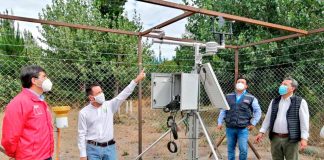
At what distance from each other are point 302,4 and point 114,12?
9073mm

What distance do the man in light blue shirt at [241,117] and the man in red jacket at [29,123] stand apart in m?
2.96

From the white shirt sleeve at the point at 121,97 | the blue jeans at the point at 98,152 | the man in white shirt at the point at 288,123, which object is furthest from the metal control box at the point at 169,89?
the man in white shirt at the point at 288,123

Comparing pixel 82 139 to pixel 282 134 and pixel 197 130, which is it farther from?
pixel 282 134

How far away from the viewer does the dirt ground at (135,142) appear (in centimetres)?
631

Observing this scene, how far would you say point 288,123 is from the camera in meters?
3.97

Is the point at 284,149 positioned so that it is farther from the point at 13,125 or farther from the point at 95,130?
the point at 13,125

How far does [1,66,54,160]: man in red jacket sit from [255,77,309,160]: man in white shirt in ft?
9.63

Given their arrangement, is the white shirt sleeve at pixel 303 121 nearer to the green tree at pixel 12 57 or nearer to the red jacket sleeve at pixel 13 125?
the red jacket sleeve at pixel 13 125

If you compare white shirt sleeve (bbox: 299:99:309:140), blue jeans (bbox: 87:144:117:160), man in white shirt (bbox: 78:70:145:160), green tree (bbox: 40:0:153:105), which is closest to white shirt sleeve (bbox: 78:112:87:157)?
man in white shirt (bbox: 78:70:145:160)

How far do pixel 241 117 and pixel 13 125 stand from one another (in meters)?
3.42

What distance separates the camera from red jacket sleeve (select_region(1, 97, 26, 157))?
2.55 metres

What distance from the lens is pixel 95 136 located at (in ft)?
11.4

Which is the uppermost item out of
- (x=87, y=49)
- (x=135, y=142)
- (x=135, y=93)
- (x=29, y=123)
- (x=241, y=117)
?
(x=87, y=49)

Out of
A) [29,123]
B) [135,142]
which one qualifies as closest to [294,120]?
[29,123]
